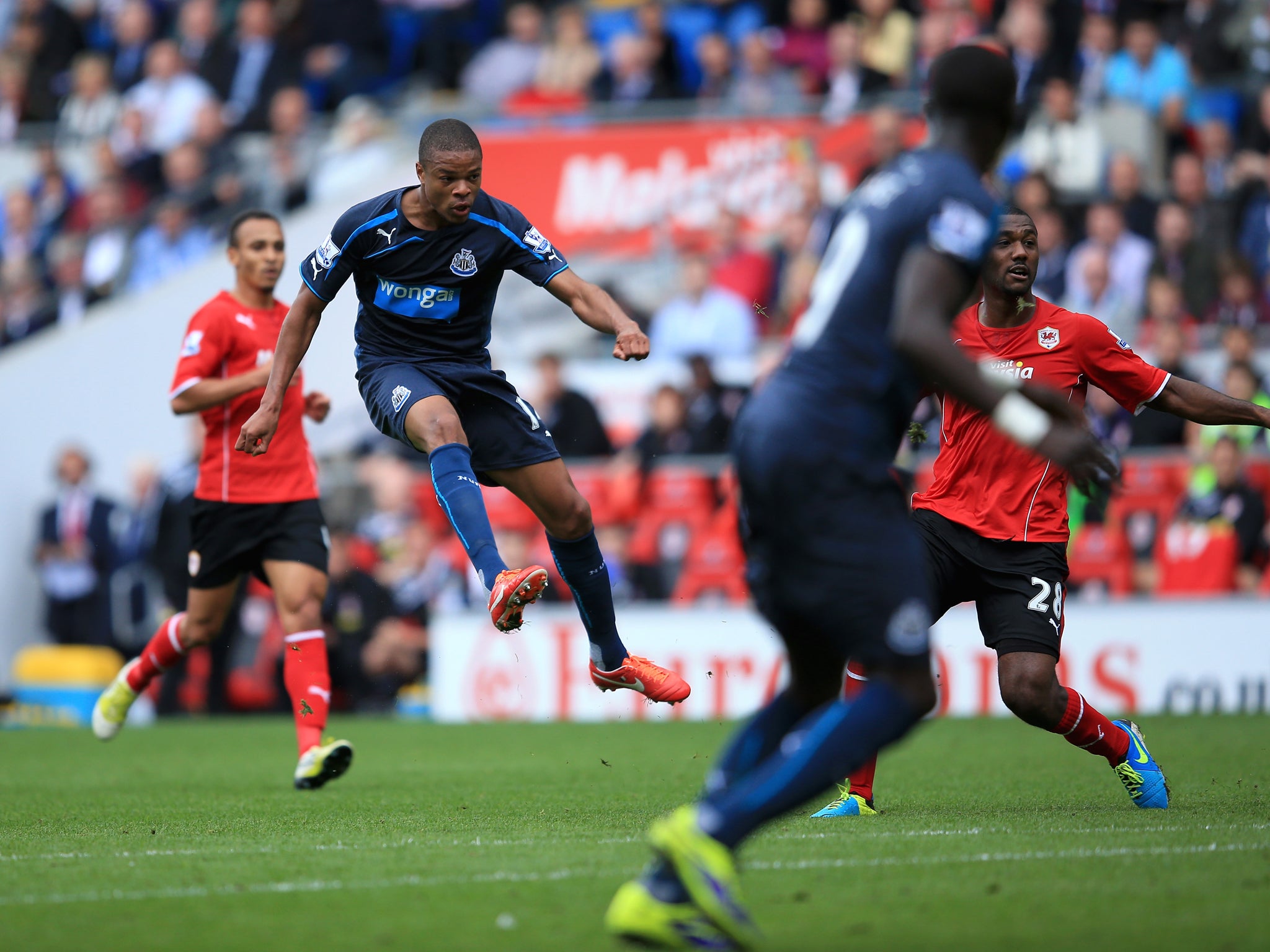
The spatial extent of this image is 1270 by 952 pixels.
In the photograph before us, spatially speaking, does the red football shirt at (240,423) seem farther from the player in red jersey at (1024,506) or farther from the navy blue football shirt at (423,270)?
the player in red jersey at (1024,506)

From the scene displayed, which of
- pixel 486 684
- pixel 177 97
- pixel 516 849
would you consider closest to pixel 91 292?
pixel 177 97

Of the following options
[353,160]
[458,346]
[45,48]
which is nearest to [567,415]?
[353,160]

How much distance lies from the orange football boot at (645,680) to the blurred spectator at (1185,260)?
924cm

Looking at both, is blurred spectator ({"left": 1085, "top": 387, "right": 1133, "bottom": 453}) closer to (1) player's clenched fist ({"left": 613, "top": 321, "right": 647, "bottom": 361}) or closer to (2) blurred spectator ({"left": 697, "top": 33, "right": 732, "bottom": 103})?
(2) blurred spectator ({"left": 697, "top": 33, "right": 732, "bottom": 103})

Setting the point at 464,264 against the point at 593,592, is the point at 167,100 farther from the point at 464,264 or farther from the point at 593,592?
the point at 593,592

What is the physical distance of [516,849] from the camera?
5895 mm

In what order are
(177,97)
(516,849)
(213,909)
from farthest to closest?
(177,97) → (516,849) → (213,909)

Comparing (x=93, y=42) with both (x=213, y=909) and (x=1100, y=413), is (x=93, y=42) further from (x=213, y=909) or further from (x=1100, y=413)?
(x=213, y=909)

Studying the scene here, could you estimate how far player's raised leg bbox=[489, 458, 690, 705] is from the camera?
7535 millimetres

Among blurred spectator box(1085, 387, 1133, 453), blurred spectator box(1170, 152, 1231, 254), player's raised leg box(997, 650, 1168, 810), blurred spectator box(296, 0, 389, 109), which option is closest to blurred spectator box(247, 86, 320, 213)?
blurred spectator box(296, 0, 389, 109)

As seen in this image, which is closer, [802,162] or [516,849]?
[516,849]

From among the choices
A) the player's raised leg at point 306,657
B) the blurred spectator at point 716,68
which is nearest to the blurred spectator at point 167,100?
the blurred spectator at point 716,68

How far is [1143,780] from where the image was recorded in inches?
274

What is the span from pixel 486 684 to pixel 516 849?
8.89 m
